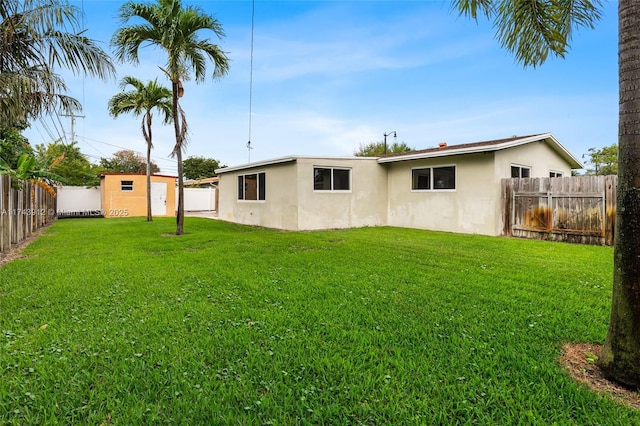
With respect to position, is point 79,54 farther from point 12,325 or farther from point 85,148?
point 85,148

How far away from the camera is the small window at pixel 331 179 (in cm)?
1286

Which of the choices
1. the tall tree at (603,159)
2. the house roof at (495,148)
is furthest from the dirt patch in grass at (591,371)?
the tall tree at (603,159)

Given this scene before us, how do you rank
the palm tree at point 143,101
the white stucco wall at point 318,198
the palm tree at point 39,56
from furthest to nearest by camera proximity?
the palm tree at point 143,101
the white stucco wall at point 318,198
the palm tree at point 39,56

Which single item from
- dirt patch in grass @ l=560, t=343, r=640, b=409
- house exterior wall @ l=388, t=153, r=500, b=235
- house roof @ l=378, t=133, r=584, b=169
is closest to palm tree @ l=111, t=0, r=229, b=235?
house roof @ l=378, t=133, r=584, b=169

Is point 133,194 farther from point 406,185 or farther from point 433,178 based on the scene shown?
point 433,178

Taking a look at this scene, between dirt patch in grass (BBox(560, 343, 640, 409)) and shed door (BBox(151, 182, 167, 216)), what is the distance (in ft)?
76.3

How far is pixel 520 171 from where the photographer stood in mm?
11836

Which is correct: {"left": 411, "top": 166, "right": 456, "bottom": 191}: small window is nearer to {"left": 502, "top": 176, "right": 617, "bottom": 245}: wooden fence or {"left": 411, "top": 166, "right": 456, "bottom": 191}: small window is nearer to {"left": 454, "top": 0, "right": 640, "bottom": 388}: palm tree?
{"left": 502, "top": 176, "right": 617, "bottom": 245}: wooden fence

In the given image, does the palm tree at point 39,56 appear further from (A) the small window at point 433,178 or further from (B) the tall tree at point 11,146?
(A) the small window at point 433,178

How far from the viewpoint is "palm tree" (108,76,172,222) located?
1523 cm

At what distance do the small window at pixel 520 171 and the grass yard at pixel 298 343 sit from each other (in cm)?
606

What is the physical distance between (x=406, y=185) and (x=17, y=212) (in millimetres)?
12366

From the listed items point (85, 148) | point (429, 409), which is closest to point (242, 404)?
point (429, 409)

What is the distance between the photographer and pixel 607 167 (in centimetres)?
2997
